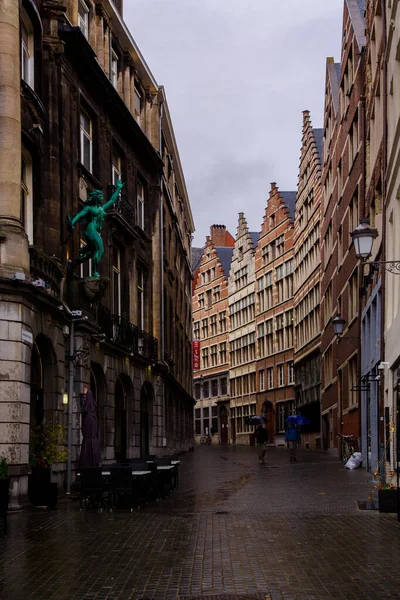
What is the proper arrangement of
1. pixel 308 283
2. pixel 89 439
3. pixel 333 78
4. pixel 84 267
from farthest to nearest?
pixel 308 283, pixel 333 78, pixel 84 267, pixel 89 439

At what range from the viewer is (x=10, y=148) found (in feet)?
58.9

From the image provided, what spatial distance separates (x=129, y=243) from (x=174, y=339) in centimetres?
1606

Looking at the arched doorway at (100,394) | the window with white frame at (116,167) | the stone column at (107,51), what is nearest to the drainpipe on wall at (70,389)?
the arched doorway at (100,394)

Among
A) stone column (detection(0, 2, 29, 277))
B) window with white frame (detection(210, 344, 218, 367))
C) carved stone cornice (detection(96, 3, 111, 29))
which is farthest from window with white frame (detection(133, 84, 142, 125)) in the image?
window with white frame (detection(210, 344, 218, 367))

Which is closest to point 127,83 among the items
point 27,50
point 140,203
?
point 140,203

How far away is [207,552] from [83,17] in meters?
20.3

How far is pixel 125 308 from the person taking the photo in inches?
1231

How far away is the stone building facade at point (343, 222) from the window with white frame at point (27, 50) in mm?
12993

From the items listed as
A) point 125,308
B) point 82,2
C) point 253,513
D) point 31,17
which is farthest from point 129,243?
point 253,513

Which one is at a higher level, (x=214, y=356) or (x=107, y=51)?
(x=107, y=51)

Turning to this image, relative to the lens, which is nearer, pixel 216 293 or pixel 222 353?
pixel 222 353

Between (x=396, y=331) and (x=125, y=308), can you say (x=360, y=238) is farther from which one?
(x=125, y=308)

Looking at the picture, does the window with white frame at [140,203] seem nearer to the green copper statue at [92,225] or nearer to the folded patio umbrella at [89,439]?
the green copper statue at [92,225]

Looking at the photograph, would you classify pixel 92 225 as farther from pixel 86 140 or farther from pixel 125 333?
pixel 125 333
